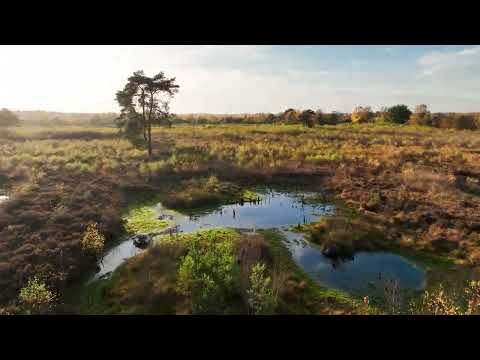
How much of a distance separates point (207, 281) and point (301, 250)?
16.7ft

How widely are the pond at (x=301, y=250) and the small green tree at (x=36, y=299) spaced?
1.88 meters

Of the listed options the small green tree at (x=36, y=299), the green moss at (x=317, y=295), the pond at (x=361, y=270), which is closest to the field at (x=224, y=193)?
the green moss at (x=317, y=295)

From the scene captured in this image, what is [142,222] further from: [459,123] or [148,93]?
[459,123]

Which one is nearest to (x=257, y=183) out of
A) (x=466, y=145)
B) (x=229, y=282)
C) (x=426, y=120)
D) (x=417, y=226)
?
(x=417, y=226)

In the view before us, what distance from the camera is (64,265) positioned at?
32.3 ft

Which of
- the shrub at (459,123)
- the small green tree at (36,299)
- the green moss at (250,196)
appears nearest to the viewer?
the small green tree at (36,299)

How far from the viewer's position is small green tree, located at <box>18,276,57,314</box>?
780 centimetres

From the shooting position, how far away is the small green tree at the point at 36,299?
780 centimetres

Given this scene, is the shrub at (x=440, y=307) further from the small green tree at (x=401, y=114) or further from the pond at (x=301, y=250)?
the small green tree at (x=401, y=114)

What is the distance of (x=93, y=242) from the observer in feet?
36.8

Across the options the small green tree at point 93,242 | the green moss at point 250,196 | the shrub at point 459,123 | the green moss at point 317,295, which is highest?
the shrub at point 459,123

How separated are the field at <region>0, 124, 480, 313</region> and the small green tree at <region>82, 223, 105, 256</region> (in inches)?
12.1

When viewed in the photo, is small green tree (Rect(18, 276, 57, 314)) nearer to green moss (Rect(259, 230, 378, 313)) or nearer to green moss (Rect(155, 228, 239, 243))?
green moss (Rect(155, 228, 239, 243))

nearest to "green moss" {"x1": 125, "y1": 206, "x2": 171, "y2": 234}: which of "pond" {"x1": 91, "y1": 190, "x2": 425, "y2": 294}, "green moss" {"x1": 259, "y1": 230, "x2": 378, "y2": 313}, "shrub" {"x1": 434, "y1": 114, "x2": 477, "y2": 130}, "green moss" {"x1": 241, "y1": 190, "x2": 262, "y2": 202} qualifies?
"pond" {"x1": 91, "y1": 190, "x2": 425, "y2": 294}
